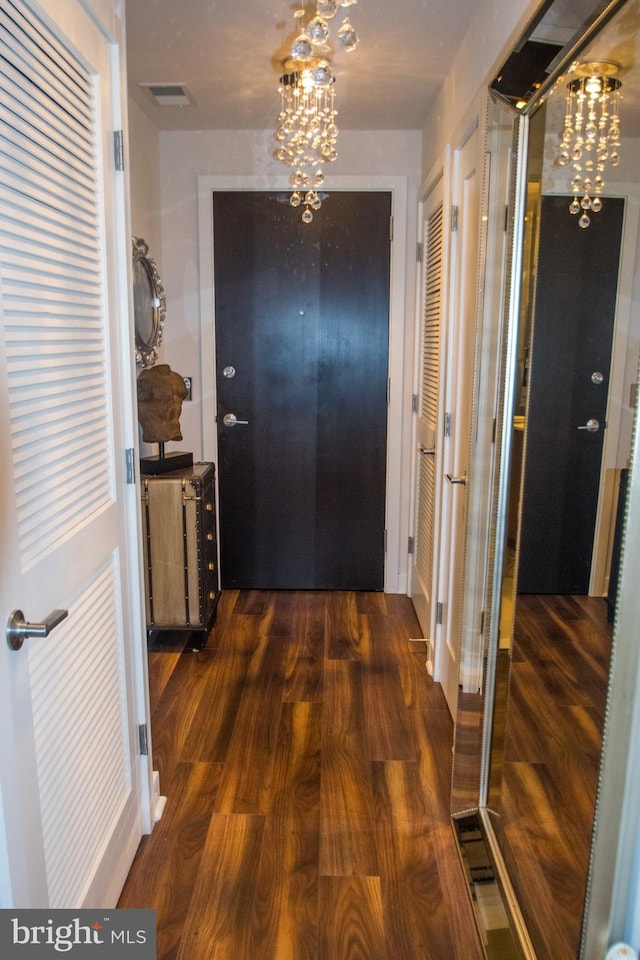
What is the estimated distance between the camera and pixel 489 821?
1868mm

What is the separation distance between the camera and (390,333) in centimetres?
349

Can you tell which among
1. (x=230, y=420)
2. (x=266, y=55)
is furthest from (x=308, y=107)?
(x=230, y=420)

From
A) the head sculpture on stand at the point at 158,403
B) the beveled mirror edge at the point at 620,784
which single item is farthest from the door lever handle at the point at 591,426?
the head sculpture on stand at the point at 158,403

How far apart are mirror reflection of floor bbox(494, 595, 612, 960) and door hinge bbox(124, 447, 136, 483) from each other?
1039 mm

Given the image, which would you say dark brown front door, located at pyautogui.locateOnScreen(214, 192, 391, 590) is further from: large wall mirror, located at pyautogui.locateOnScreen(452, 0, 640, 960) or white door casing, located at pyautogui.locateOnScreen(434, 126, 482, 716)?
large wall mirror, located at pyautogui.locateOnScreen(452, 0, 640, 960)

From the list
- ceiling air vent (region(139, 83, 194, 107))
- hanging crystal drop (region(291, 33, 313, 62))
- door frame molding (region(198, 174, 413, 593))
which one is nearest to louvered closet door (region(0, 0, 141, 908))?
hanging crystal drop (region(291, 33, 313, 62))

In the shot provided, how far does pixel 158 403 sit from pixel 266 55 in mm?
1399

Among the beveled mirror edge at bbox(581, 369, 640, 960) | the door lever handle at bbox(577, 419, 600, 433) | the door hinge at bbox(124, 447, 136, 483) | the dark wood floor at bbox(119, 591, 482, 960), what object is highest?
the door lever handle at bbox(577, 419, 600, 433)

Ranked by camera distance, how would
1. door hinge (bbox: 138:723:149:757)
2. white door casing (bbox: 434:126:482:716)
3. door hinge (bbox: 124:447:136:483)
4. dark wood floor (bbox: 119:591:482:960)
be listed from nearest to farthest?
dark wood floor (bbox: 119:591:482:960), door hinge (bbox: 124:447:136:483), door hinge (bbox: 138:723:149:757), white door casing (bbox: 434:126:482:716)

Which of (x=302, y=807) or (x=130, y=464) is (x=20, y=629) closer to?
(x=130, y=464)

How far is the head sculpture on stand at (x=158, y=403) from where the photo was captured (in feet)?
9.21

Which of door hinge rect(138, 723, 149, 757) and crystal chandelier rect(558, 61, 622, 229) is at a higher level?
crystal chandelier rect(558, 61, 622, 229)

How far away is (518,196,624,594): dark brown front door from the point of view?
1.12 m

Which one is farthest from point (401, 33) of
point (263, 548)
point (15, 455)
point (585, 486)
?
point (263, 548)
